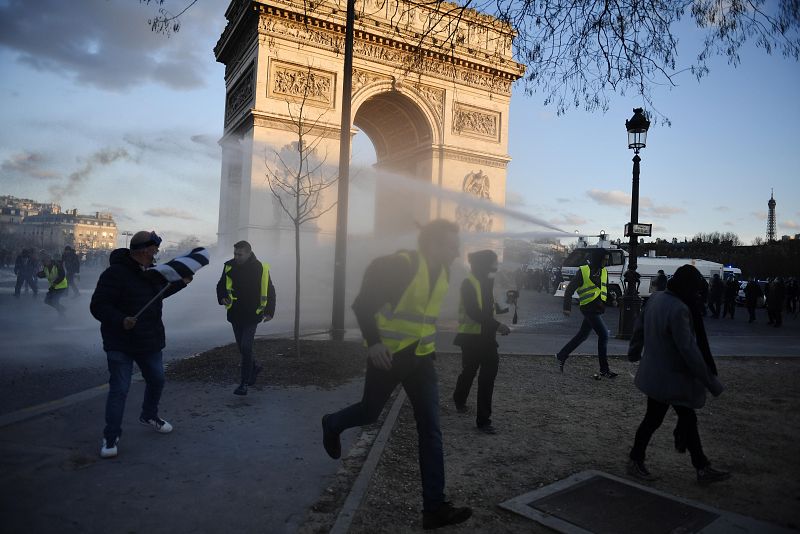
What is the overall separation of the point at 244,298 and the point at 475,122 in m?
18.0

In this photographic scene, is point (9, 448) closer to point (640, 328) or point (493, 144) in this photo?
point (640, 328)

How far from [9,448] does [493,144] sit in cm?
2064

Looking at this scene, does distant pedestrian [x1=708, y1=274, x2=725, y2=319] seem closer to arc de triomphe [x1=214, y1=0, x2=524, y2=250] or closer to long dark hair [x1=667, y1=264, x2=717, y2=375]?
arc de triomphe [x1=214, y1=0, x2=524, y2=250]

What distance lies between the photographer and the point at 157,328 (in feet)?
14.5

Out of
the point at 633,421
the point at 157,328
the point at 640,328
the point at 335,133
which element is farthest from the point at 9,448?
the point at 335,133

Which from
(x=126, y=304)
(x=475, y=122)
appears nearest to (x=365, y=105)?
(x=475, y=122)

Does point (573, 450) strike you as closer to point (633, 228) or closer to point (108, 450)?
point (108, 450)

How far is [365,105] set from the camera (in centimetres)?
2252

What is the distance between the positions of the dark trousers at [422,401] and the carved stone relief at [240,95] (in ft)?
55.8

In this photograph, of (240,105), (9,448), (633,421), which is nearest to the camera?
(9,448)

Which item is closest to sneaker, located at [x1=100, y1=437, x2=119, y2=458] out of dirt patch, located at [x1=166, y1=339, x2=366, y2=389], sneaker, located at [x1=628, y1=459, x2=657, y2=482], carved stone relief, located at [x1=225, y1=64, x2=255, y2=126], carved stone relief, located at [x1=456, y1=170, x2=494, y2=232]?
dirt patch, located at [x1=166, y1=339, x2=366, y2=389]

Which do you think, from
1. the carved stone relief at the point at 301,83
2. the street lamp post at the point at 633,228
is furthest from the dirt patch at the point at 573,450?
the carved stone relief at the point at 301,83

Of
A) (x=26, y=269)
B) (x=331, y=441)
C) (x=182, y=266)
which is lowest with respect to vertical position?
(x=331, y=441)

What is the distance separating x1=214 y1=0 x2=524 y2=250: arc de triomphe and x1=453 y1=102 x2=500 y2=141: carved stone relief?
0.13 feet
